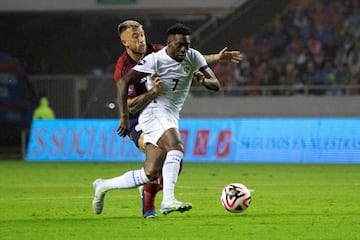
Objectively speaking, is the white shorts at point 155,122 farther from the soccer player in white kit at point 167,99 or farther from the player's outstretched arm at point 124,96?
the player's outstretched arm at point 124,96

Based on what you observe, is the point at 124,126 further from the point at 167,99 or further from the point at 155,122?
the point at 167,99

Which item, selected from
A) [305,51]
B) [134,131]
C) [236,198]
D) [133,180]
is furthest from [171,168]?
[305,51]

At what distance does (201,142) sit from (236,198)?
14715 mm

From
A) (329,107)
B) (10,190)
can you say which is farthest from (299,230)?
(329,107)

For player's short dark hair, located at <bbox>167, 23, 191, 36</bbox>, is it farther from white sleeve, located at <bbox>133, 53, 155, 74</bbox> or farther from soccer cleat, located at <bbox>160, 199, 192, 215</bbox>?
soccer cleat, located at <bbox>160, 199, 192, 215</bbox>

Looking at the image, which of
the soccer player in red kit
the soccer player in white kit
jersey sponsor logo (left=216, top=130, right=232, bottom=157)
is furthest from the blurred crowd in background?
the soccer player in white kit

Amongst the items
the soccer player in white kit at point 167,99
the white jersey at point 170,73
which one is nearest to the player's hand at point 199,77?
the soccer player in white kit at point 167,99

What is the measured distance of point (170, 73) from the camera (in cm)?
1176

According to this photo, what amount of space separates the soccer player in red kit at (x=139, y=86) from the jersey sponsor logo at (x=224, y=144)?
13330 mm

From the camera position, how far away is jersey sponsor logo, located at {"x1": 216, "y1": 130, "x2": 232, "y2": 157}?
2592cm

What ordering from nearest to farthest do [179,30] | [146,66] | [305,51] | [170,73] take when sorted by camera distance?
[179,30], [146,66], [170,73], [305,51]

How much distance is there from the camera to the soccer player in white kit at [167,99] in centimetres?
1145

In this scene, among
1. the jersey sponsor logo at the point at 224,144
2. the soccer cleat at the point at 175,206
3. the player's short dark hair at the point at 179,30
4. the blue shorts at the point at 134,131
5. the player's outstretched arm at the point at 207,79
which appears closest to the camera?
the soccer cleat at the point at 175,206

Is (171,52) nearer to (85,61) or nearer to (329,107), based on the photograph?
(329,107)
